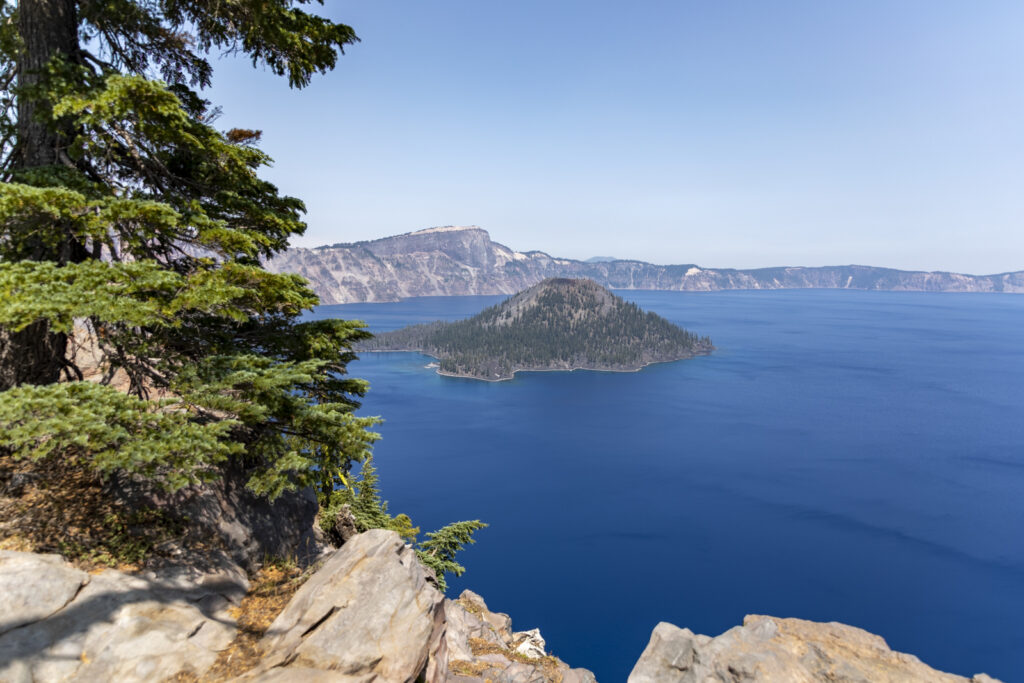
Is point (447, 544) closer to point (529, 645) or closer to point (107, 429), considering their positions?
point (529, 645)

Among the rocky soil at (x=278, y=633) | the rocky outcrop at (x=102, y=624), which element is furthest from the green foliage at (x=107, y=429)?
the rocky soil at (x=278, y=633)

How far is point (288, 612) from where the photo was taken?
364 inches

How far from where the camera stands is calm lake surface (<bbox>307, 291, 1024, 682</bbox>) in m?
65.6

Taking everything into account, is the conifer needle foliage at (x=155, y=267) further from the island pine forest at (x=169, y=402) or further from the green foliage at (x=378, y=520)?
the green foliage at (x=378, y=520)

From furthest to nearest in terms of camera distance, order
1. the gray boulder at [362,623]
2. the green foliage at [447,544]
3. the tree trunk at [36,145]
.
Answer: the green foliage at [447,544]
the tree trunk at [36,145]
the gray boulder at [362,623]

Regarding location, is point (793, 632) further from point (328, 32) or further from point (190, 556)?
point (328, 32)

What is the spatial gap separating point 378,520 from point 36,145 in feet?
59.1

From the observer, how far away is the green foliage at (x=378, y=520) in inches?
731

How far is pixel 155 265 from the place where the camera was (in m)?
8.36

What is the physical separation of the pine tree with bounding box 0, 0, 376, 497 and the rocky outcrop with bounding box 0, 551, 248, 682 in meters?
1.97

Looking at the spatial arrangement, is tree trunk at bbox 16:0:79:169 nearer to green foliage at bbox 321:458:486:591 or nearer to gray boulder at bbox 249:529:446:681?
gray boulder at bbox 249:529:446:681

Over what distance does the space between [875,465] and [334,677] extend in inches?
5210

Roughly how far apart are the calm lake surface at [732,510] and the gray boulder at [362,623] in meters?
56.1

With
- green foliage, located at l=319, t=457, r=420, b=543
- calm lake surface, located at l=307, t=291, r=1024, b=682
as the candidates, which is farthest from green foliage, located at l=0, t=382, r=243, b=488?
calm lake surface, located at l=307, t=291, r=1024, b=682
